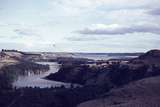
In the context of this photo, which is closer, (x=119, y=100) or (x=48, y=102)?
(x=119, y=100)

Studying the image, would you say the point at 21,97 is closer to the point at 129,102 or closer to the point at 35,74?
the point at 129,102

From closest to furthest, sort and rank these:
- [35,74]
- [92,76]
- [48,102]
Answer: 1. [48,102]
2. [92,76]
3. [35,74]

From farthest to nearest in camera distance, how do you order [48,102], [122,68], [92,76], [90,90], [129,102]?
[92,76], [122,68], [90,90], [48,102], [129,102]

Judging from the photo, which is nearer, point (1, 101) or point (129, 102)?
point (129, 102)

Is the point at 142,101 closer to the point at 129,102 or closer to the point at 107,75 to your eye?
the point at 129,102

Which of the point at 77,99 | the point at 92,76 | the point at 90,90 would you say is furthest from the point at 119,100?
the point at 92,76

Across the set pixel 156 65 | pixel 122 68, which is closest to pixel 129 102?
pixel 156 65

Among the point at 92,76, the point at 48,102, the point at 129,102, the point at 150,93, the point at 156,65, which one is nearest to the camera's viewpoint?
the point at 129,102

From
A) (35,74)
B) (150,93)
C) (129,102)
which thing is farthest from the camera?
(35,74)
